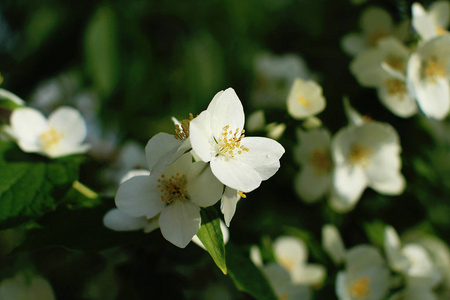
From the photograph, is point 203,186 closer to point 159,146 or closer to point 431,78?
point 159,146

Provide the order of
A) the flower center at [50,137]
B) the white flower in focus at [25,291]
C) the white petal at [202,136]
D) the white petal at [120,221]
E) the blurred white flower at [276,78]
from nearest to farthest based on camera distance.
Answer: the white petal at [202,136], the white petal at [120,221], the white flower in focus at [25,291], the flower center at [50,137], the blurred white flower at [276,78]

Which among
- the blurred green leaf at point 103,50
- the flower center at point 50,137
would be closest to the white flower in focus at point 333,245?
the flower center at point 50,137

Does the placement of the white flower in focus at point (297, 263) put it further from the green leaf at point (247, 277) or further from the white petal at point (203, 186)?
the white petal at point (203, 186)

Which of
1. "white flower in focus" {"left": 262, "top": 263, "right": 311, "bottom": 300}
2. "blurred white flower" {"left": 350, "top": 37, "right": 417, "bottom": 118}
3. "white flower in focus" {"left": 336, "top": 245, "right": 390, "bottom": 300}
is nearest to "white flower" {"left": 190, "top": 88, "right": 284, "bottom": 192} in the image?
"white flower in focus" {"left": 262, "top": 263, "right": 311, "bottom": 300}

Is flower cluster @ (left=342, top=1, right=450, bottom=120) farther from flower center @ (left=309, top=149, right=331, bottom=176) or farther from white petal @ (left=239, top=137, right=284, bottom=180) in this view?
white petal @ (left=239, top=137, right=284, bottom=180)

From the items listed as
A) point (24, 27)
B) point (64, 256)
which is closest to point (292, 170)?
point (64, 256)

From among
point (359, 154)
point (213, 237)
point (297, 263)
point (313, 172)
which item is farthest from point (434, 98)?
point (213, 237)

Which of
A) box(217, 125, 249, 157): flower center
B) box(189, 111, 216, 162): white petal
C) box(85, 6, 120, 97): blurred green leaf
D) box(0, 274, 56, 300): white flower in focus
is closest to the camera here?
box(189, 111, 216, 162): white petal
